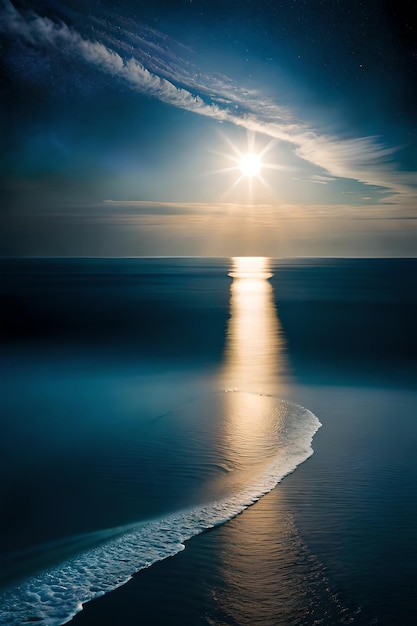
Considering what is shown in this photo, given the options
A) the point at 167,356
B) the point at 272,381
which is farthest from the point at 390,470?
the point at 167,356

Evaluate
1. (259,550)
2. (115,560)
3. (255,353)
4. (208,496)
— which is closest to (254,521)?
(259,550)

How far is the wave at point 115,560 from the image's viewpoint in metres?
4.31

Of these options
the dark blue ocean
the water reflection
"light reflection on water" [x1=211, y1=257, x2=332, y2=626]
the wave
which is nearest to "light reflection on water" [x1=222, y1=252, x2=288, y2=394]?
the water reflection

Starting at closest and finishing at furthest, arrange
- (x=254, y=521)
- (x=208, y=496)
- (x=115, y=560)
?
1. (x=115, y=560)
2. (x=254, y=521)
3. (x=208, y=496)

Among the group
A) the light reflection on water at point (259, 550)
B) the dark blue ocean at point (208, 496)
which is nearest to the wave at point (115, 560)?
the dark blue ocean at point (208, 496)

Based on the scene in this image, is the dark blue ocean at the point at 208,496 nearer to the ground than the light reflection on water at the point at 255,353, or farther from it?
nearer to the ground

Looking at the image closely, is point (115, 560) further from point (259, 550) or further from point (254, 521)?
point (254, 521)

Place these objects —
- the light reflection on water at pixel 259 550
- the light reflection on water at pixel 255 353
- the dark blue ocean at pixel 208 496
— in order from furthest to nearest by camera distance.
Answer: the light reflection on water at pixel 255 353 → the dark blue ocean at pixel 208 496 → the light reflection on water at pixel 259 550

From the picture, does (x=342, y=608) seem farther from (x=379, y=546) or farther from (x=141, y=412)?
(x=141, y=412)

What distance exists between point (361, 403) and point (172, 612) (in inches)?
289

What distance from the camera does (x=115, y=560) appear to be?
16.4 ft

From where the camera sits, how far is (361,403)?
11031mm

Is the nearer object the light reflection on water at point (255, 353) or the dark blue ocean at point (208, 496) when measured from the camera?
the dark blue ocean at point (208, 496)

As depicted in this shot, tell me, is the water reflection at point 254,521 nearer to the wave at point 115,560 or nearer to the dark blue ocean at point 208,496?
the dark blue ocean at point 208,496
